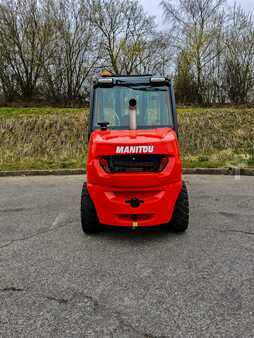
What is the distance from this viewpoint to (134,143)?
4.00m

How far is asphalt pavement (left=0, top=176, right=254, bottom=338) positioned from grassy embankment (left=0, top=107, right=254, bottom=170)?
6528 millimetres

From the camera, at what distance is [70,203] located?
6.37 metres

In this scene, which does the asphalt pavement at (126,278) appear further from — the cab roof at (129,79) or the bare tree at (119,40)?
the bare tree at (119,40)

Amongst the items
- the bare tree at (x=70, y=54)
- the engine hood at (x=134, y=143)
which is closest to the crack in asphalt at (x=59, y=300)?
the engine hood at (x=134, y=143)

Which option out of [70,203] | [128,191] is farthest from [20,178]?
[128,191]

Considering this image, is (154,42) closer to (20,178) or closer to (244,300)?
(20,178)

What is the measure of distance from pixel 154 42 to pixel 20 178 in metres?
16.6

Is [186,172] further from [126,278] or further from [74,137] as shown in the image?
[126,278]

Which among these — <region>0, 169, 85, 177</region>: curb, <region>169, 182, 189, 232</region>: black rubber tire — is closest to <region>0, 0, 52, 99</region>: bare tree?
<region>0, 169, 85, 177</region>: curb

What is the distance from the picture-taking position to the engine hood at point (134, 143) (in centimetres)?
399

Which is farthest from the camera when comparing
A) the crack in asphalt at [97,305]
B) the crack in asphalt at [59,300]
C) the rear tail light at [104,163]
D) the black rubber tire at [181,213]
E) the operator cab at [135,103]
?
the operator cab at [135,103]

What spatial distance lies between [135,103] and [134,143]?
3.27ft

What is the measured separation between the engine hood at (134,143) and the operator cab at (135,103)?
0.50 m

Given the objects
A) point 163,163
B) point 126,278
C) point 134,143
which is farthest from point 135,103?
point 126,278
